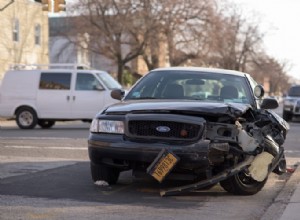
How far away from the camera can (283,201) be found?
21.7 ft

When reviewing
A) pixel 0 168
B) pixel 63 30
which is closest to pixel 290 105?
pixel 0 168

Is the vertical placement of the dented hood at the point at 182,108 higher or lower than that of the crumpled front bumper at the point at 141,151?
higher

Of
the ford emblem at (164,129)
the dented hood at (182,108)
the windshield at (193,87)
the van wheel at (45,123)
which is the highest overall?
the windshield at (193,87)

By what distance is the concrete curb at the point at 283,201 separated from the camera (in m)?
5.89

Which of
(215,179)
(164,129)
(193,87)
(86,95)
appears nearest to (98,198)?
(164,129)

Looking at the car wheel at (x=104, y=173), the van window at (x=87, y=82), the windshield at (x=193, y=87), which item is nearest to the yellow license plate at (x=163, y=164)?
the car wheel at (x=104, y=173)

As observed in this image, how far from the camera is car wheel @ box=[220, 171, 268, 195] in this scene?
6805 mm

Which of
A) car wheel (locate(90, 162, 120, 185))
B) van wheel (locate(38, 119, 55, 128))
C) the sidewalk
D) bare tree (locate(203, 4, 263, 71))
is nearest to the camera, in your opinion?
the sidewalk

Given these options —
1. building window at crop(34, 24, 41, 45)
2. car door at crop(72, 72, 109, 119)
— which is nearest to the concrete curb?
car door at crop(72, 72, 109, 119)

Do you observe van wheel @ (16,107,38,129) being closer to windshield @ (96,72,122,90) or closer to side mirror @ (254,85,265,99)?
windshield @ (96,72,122,90)

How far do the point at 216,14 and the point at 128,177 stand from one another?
35.9 metres

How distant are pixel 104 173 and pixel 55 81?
11115 millimetres

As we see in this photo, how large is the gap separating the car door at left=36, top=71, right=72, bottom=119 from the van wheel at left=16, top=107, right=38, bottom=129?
9.0 inches

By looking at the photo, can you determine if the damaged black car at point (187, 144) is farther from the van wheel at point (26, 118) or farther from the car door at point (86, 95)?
the van wheel at point (26, 118)
